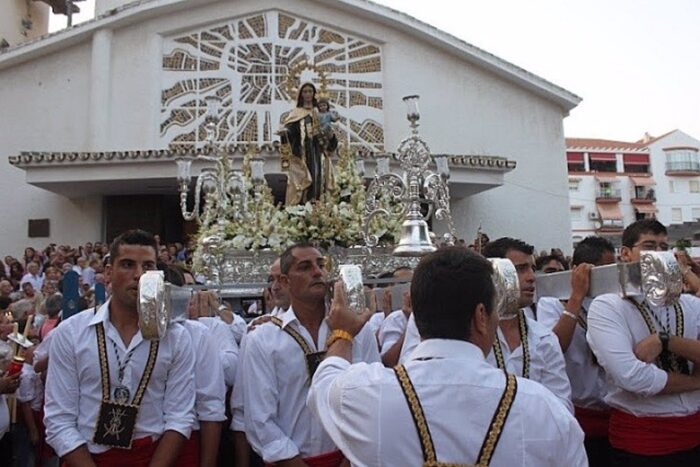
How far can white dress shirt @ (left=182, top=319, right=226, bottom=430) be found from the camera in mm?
3254

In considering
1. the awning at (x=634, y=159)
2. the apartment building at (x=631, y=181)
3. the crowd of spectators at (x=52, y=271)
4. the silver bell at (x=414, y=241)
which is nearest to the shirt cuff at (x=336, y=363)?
the silver bell at (x=414, y=241)

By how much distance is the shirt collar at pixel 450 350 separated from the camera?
5.96ft

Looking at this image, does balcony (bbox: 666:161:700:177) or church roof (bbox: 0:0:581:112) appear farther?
balcony (bbox: 666:161:700:177)

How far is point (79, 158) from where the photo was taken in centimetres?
1492

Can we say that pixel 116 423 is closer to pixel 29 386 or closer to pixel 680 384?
pixel 29 386

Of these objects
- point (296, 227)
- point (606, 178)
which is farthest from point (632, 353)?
point (606, 178)

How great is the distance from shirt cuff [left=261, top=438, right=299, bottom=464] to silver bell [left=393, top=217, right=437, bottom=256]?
2.57 metres

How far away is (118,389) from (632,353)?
221cm

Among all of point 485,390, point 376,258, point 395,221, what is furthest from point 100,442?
point 395,221

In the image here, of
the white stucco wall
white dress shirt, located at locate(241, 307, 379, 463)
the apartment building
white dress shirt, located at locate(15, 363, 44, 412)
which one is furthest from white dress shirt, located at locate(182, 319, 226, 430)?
the apartment building

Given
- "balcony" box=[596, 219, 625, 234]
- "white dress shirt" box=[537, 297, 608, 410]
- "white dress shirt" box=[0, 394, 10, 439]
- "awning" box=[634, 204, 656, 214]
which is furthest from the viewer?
"awning" box=[634, 204, 656, 214]

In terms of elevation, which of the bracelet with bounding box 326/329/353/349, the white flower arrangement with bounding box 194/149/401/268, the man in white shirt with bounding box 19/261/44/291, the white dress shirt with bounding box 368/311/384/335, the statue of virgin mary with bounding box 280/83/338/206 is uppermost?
the statue of virgin mary with bounding box 280/83/338/206

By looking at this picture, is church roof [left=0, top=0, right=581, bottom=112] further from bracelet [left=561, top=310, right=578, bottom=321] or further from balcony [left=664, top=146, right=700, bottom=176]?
balcony [left=664, top=146, right=700, bottom=176]

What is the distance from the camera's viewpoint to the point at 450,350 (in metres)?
1.82
